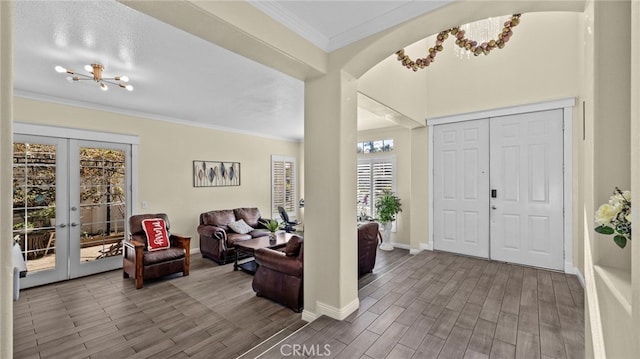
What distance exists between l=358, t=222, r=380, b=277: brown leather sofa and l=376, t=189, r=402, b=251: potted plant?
1471mm

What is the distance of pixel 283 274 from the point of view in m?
3.08

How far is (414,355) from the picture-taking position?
1.99 m

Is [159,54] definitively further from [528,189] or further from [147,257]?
[528,189]

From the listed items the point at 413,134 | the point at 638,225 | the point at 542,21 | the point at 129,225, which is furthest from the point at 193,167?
the point at 542,21

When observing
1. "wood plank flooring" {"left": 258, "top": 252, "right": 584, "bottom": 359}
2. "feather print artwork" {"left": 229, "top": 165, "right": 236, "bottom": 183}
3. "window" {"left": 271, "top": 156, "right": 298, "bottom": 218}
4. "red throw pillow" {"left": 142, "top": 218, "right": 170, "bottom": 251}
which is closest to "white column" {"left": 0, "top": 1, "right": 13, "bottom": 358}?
"wood plank flooring" {"left": 258, "top": 252, "right": 584, "bottom": 359}

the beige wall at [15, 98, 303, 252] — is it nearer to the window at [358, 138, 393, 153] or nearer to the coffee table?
the coffee table

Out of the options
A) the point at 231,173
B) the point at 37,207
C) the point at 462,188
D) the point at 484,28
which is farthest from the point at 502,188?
the point at 37,207

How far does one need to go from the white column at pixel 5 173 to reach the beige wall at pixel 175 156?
4.51 metres

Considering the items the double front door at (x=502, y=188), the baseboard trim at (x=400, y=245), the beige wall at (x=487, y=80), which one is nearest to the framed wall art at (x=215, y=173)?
the baseboard trim at (x=400, y=245)

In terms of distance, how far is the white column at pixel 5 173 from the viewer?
692mm

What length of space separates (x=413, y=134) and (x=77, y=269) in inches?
244

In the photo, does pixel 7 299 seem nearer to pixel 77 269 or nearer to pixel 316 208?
pixel 316 208

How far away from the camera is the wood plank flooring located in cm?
205

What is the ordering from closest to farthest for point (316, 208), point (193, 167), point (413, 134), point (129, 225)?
point (316, 208) → point (129, 225) → point (413, 134) → point (193, 167)
